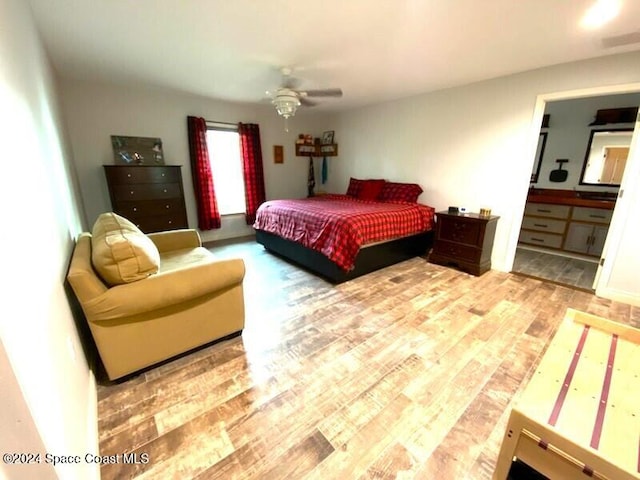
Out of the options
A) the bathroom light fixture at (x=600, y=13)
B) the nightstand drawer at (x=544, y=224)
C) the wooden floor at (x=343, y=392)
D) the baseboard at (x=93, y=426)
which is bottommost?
the wooden floor at (x=343, y=392)

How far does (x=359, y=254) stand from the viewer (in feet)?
10.1

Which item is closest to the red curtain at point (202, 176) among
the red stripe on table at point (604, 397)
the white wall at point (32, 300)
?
the white wall at point (32, 300)

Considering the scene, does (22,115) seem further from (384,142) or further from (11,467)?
(384,142)

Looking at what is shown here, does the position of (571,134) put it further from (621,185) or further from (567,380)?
(567,380)

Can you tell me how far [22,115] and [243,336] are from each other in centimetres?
179

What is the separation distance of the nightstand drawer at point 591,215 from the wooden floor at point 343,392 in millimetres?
1670

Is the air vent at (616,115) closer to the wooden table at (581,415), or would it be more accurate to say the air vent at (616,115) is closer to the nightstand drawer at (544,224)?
the nightstand drawer at (544,224)

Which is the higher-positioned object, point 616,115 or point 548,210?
point 616,115

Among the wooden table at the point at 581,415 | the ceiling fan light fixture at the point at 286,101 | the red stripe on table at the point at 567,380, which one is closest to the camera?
the wooden table at the point at 581,415

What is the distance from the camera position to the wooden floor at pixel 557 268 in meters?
3.14

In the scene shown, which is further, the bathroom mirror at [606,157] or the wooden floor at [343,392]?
the bathroom mirror at [606,157]

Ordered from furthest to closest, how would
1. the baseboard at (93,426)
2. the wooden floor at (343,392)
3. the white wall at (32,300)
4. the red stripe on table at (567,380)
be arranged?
1. the wooden floor at (343,392)
2. the baseboard at (93,426)
3. the red stripe on table at (567,380)
4. the white wall at (32,300)

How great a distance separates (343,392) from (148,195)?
3.47m

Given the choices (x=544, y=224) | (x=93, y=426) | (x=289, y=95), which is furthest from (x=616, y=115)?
(x=93, y=426)
